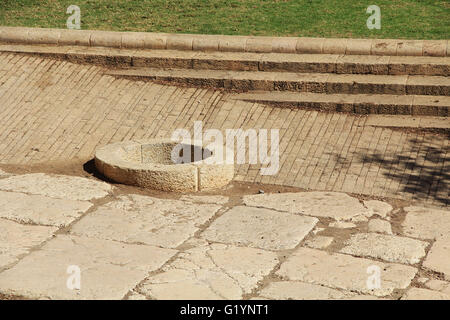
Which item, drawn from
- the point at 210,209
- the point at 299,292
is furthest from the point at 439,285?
the point at 210,209

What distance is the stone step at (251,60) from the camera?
9367 mm

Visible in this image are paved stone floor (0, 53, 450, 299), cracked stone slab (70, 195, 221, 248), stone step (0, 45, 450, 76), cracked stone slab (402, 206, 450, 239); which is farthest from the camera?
stone step (0, 45, 450, 76)

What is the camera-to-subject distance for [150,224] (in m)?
6.96

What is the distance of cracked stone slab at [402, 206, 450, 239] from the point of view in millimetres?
6842

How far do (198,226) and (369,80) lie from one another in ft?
11.1

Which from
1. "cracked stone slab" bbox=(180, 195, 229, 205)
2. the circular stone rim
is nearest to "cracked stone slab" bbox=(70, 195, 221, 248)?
"cracked stone slab" bbox=(180, 195, 229, 205)

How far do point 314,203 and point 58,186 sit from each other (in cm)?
249

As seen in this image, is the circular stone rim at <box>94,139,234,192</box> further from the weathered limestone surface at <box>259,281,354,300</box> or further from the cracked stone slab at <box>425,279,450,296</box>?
the cracked stone slab at <box>425,279,450,296</box>

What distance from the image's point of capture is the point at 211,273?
6066 millimetres

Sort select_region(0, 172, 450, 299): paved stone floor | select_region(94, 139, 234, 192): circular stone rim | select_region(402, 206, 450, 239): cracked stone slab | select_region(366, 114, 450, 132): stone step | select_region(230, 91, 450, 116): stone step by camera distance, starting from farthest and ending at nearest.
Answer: select_region(230, 91, 450, 116): stone step → select_region(366, 114, 450, 132): stone step → select_region(94, 139, 234, 192): circular stone rim → select_region(402, 206, 450, 239): cracked stone slab → select_region(0, 172, 450, 299): paved stone floor

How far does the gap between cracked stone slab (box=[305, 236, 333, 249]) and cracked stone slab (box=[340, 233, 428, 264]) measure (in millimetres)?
151

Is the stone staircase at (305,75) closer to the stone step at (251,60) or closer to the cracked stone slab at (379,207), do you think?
the stone step at (251,60)

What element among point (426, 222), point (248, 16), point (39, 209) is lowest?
point (426, 222)

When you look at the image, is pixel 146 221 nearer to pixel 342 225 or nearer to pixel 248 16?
pixel 342 225
